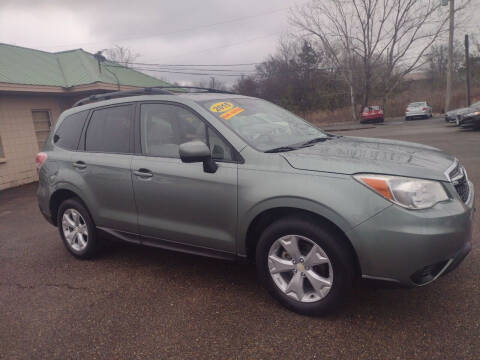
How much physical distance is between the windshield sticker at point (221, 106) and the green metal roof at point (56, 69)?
9.29m

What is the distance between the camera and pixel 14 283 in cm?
385

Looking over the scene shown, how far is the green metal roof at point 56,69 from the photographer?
37.2 ft

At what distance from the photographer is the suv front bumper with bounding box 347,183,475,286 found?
2.30m

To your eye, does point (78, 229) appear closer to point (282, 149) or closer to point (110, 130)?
point (110, 130)

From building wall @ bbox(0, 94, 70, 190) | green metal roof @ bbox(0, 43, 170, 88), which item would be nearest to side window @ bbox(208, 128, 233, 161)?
green metal roof @ bbox(0, 43, 170, 88)

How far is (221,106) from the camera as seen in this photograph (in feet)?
11.1

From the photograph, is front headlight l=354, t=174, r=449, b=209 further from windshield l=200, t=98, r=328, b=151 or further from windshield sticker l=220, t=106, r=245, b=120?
windshield sticker l=220, t=106, r=245, b=120

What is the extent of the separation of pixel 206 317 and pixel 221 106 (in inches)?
73.1

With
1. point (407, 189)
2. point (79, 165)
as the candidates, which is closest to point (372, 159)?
point (407, 189)

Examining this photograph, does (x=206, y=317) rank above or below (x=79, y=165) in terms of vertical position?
below

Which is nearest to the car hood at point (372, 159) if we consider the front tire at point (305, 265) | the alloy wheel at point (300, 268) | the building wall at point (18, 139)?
the front tire at point (305, 265)

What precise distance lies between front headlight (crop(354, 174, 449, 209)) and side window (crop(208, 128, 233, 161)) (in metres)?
1.06

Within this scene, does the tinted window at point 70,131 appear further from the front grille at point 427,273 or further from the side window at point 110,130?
the front grille at point 427,273

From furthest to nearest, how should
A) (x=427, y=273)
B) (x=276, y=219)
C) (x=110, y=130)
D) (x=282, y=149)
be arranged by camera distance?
(x=110, y=130), (x=282, y=149), (x=276, y=219), (x=427, y=273)
